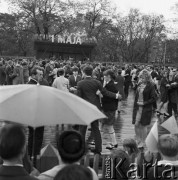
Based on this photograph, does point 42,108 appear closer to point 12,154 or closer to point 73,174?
point 12,154

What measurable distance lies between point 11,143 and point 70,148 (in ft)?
1.49

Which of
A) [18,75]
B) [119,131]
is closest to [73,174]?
[119,131]

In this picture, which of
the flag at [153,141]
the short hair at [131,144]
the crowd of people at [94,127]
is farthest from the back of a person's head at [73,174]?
the short hair at [131,144]

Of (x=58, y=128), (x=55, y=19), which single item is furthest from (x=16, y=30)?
(x=58, y=128)

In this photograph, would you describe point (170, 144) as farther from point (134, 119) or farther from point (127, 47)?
point (127, 47)

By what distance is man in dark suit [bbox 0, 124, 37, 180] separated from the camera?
10.4 ft

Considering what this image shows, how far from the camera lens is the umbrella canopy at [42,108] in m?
4.03

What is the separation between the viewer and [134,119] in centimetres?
953

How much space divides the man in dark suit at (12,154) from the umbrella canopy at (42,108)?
Answer: 0.68 metres

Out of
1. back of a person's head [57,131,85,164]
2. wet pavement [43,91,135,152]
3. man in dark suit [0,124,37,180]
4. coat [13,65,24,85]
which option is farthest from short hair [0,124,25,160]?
coat [13,65,24,85]

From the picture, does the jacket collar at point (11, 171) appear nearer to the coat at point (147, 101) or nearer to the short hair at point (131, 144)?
the short hair at point (131, 144)

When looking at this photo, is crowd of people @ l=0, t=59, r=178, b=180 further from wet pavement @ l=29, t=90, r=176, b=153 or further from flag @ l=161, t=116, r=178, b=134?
flag @ l=161, t=116, r=178, b=134

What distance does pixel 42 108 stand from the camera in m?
4.11

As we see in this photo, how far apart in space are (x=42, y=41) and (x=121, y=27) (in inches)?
833
